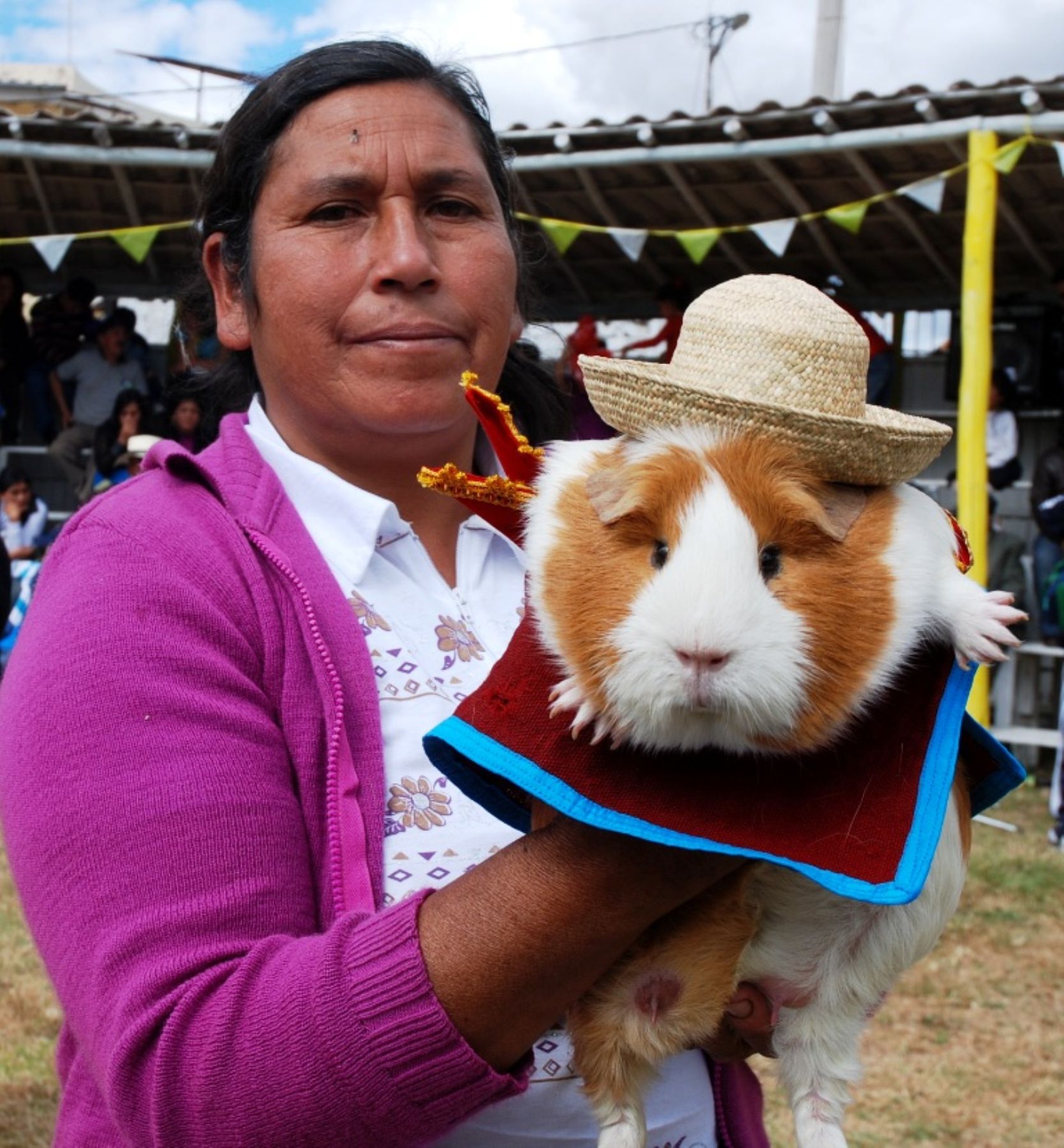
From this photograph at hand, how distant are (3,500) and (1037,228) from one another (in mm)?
7879

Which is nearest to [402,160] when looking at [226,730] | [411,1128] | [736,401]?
[736,401]

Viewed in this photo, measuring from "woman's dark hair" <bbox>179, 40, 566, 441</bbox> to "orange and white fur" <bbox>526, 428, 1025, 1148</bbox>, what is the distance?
68cm

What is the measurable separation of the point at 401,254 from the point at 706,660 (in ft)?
2.71

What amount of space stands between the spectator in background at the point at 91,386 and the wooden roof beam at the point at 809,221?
17.5ft

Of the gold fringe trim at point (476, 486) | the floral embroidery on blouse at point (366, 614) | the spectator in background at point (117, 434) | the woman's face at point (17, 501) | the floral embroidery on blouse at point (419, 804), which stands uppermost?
the gold fringe trim at point (476, 486)

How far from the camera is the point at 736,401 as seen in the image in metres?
1.24

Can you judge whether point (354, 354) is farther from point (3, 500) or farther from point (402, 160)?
point (3, 500)

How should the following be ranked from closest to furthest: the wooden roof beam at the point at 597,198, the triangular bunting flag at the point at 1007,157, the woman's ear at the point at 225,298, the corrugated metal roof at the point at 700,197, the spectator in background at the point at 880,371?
the woman's ear at the point at 225,298, the triangular bunting flag at the point at 1007,157, the corrugated metal roof at the point at 700,197, the wooden roof beam at the point at 597,198, the spectator in background at the point at 880,371

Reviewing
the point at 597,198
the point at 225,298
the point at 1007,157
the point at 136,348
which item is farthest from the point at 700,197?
the point at 225,298

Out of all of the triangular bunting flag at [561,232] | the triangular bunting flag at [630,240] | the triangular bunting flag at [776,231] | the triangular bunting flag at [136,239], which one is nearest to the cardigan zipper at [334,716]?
the triangular bunting flag at [776,231]

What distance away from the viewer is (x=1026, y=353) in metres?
9.48

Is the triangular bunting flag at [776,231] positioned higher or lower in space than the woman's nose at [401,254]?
lower

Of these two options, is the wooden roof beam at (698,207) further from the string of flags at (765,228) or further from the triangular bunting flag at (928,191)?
the triangular bunting flag at (928,191)

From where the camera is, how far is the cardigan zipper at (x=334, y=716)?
4.53 ft
